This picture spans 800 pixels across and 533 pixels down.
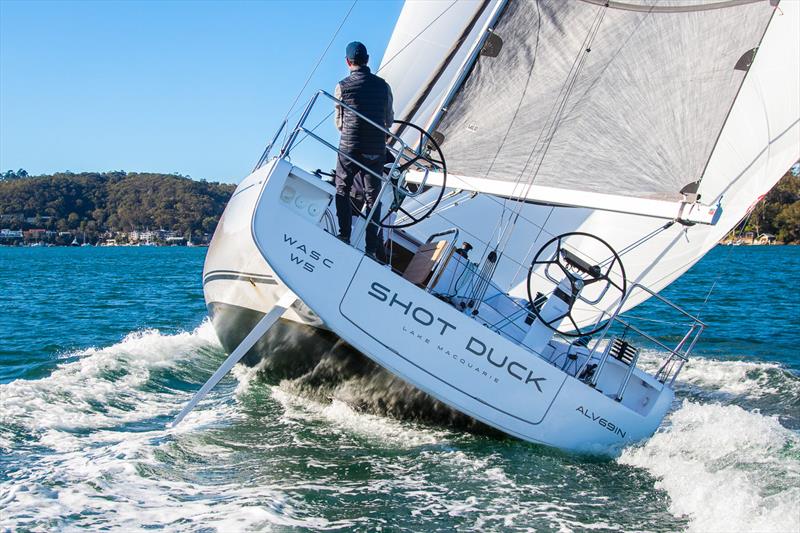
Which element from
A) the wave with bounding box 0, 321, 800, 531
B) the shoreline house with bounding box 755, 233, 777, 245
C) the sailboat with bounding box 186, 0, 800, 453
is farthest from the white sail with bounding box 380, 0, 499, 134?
the shoreline house with bounding box 755, 233, 777, 245

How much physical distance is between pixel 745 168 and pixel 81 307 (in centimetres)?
1576

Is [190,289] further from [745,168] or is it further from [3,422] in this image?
[745,168]

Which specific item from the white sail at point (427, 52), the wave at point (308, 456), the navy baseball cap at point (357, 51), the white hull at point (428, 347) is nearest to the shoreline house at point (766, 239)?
the wave at point (308, 456)

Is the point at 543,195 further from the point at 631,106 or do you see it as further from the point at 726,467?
the point at 726,467

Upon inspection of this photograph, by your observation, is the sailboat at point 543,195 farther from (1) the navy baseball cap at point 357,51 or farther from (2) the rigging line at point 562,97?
(1) the navy baseball cap at point 357,51

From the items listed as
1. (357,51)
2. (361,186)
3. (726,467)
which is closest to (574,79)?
(357,51)

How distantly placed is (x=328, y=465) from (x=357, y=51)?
3.37m

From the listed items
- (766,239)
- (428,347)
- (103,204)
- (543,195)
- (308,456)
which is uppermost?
(766,239)

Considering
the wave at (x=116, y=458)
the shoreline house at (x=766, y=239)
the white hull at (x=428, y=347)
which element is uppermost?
the shoreline house at (x=766, y=239)

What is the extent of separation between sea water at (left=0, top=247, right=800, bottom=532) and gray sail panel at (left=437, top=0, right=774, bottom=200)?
8.06ft

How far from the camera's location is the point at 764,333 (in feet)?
48.4

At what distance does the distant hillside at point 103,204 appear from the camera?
11188 centimetres

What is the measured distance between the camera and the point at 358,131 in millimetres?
6527

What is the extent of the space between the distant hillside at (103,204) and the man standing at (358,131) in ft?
348
